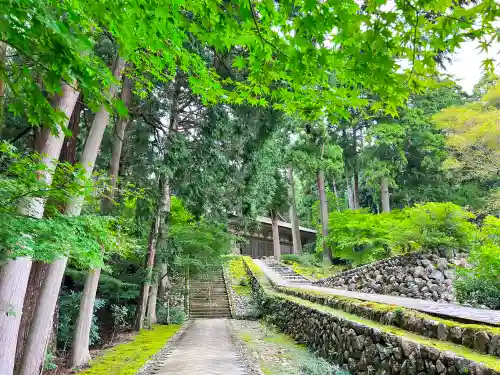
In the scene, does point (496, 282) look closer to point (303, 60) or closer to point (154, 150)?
point (303, 60)

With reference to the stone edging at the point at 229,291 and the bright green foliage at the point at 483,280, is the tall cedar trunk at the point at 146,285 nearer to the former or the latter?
the stone edging at the point at 229,291

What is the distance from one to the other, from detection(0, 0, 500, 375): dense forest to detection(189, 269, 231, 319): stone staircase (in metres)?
0.89

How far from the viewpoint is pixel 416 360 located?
327 cm

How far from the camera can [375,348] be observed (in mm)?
4180

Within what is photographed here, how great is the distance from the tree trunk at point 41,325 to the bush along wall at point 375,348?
4422mm

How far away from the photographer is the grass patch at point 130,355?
20.1 ft

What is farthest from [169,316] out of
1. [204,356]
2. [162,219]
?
[204,356]

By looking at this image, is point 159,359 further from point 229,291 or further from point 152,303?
point 229,291

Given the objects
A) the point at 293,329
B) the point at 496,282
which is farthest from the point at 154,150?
the point at 496,282

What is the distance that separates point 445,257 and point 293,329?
6804 millimetres

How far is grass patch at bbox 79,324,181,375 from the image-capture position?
6.12 metres

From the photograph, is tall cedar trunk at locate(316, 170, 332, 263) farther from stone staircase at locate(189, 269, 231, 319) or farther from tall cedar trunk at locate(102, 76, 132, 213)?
tall cedar trunk at locate(102, 76, 132, 213)

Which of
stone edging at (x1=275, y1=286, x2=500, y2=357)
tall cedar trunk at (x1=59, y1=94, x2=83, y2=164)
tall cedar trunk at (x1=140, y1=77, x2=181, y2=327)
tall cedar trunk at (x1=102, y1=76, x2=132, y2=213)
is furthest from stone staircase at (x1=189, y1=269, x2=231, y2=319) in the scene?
tall cedar trunk at (x1=59, y1=94, x2=83, y2=164)

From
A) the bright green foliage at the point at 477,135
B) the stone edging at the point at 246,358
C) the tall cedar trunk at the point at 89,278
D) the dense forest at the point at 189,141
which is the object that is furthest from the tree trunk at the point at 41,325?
the bright green foliage at the point at 477,135
